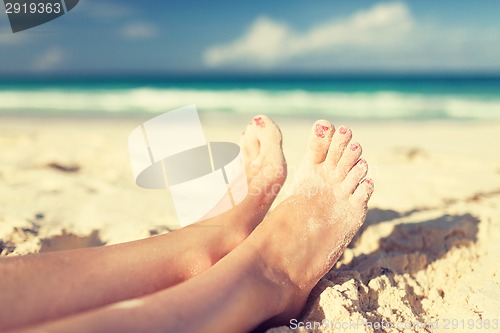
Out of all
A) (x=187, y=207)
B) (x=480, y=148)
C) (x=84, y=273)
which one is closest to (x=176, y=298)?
(x=84, y=273)

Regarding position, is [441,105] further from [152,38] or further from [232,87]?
[152,38]

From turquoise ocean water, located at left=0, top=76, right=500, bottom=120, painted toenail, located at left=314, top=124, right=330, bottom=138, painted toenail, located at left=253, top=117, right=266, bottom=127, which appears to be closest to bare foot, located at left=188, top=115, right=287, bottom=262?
painted toenail, located at left=253, top=117, right=266, bottom=127

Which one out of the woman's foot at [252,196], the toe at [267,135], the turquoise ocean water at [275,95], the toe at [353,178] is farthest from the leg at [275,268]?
the turquoise ocean water at [275,95]

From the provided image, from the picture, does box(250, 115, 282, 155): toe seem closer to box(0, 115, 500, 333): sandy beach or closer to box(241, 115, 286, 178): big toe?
box(241, 115, 286, 178): big toe

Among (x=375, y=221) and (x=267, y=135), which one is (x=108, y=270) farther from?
(x=375, y=221)

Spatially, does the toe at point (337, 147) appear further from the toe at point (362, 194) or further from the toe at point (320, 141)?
the toe at point (362, 194)

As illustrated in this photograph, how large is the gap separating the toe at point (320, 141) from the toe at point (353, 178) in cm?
13

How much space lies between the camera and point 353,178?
62.3 inches

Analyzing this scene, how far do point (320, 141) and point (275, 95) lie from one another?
10311mm

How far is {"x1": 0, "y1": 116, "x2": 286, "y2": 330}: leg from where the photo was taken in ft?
3.34

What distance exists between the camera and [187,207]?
2270mm

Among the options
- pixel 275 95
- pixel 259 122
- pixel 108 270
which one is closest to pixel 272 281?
pixel 108 270

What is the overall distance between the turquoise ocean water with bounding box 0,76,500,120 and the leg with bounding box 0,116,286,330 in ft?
20.7

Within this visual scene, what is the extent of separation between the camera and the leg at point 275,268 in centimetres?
93
